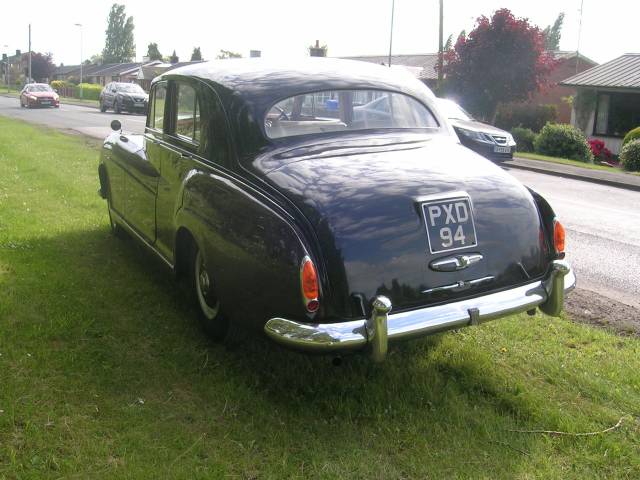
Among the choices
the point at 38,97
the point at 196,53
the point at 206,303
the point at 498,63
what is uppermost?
the point at 196,53

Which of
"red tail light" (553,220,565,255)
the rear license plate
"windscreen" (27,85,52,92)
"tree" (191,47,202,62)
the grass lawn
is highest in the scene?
"tree" (191,47,202,62)

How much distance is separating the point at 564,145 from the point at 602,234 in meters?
14.7

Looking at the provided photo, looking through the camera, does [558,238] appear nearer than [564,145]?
Yes

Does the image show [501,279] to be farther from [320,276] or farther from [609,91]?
[609,91]

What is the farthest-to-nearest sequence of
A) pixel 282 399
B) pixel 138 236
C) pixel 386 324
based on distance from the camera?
1. pixel 138 236
2. pixel 282 399
3. pixel 386 324

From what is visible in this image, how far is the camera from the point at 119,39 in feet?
387

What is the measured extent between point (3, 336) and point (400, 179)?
8.61 feet

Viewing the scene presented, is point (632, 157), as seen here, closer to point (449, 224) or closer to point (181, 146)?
point (181, 146)

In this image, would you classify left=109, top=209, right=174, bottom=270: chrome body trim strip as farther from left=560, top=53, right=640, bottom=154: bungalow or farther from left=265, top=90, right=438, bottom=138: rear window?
left=560, top=53, right=640, bottom=154: bungalow

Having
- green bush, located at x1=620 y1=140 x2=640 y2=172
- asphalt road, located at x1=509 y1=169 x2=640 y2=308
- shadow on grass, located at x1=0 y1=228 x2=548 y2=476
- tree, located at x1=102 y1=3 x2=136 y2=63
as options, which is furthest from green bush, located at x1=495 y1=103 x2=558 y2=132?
tree, located at x1=102 y1=3 x2=136 y2=63

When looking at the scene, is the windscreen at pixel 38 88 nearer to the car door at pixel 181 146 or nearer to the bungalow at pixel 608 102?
the bungalow at pixel 608 102

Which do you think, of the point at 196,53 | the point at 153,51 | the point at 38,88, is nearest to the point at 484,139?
the point at 38,88

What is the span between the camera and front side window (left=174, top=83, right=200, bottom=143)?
4.67 m

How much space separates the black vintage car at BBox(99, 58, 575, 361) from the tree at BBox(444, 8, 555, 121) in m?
25.5
